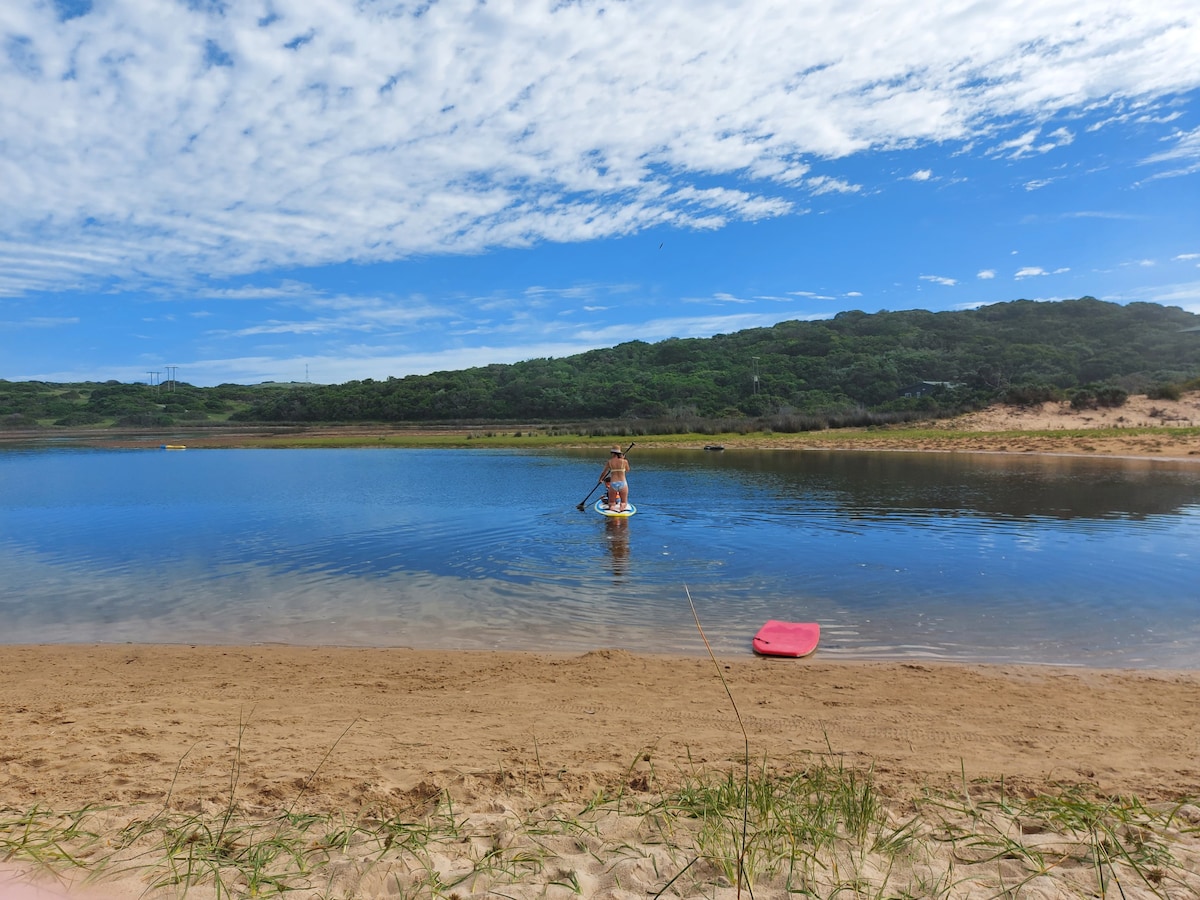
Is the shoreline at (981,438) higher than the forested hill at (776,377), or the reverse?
the forested hill at (776,377)

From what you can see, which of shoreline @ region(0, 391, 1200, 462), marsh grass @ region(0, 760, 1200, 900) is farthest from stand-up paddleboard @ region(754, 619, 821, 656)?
shoreline @ region(0, 391, 1200, 462)

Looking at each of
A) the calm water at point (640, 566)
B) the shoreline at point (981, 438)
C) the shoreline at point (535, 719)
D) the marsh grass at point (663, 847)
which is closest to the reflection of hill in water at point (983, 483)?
the calm water at point (640, 566)

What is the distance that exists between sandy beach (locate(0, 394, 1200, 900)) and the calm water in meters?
1.21

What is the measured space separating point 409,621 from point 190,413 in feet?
345

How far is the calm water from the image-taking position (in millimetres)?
9180

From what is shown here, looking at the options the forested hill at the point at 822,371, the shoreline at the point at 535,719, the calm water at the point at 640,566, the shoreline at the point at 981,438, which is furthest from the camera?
the forested hill at the point at 822,371

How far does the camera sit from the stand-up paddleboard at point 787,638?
805cm

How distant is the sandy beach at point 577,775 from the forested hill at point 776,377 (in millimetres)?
46617

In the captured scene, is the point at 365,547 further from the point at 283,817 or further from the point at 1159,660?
the point at 1159,660

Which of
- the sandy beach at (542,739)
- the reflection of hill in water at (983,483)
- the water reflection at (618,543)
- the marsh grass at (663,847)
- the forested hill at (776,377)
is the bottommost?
the reflection of hill in water at (983,483)

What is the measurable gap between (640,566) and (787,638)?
4.98m

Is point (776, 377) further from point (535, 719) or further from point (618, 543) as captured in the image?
point (535, 719)

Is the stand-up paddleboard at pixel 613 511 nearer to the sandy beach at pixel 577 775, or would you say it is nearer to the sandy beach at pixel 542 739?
the sandy beach at pixel 577 775

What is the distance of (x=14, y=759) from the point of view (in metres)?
5.17
